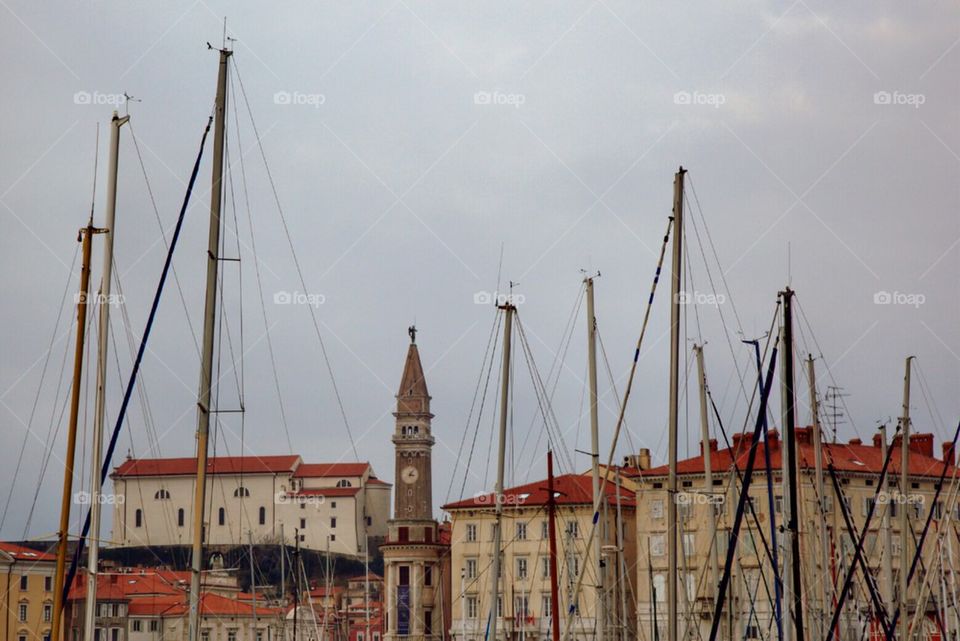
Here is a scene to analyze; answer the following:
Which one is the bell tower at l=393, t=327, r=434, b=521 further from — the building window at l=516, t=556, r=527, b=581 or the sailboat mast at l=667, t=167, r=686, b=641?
the sailboat mast at l=667, t=167, r=686, b=641

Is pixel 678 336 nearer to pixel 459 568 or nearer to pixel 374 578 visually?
pixel 459 568

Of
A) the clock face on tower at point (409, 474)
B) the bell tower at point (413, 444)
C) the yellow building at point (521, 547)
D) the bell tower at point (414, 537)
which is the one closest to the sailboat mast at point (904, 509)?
the yellow building at point (521, 547)

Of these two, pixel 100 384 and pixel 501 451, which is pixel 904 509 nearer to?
pixel 501 451

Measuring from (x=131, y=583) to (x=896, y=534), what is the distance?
60.6m

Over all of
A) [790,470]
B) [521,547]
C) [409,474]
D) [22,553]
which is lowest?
[790,470]

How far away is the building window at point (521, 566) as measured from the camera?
83500mm

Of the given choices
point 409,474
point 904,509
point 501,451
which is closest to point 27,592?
point 409,474

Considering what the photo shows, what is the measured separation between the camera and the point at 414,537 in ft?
376

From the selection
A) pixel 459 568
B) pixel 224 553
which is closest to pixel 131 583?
pixel 459 568

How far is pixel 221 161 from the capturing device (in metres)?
20.4

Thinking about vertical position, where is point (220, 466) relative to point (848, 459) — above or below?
above

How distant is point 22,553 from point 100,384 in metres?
74.6

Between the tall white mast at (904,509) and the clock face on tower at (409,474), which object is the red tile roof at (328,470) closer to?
the clock face on tower at (409,474)

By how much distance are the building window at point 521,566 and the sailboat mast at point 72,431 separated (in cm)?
6258
